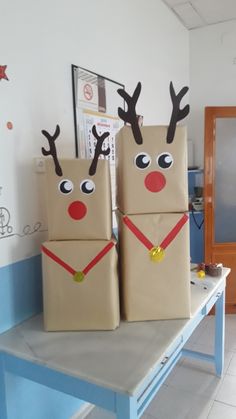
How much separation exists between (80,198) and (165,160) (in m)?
0.39

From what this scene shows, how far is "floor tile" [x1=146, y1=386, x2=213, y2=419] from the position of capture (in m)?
1.79

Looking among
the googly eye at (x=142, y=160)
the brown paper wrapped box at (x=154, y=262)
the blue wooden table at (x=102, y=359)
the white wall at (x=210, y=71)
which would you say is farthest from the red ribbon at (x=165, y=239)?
the white wall at (x=210, y=71)

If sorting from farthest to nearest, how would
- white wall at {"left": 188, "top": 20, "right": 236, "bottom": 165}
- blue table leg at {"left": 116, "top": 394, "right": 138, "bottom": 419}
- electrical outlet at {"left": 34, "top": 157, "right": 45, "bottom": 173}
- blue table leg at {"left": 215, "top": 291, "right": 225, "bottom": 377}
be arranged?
white wall at {"left": 188, "top": 20, "right": 236, "bottom": 165} → blue table leg at {"left": 215, "top": 291, "right": 225, "bottom": 377} → electrical outlet at {"left": 34, "top": 157, "right": 45, "bottom": 173} → blue table leg at {"left": 116, "top": 394, "right": 138, "bottom": 419}

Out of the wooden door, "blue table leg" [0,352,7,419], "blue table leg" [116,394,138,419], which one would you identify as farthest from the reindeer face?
the wooden door

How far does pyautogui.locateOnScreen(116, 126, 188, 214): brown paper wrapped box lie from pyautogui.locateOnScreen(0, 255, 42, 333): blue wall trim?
21.5 inches

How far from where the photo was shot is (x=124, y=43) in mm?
2238

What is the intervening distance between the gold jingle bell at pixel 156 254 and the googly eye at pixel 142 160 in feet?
1.14

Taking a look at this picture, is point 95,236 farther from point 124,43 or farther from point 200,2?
point 200,2

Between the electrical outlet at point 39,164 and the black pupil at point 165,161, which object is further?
the electrical outlet at point 39,164

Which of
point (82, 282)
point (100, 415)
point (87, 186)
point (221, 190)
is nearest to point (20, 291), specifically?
point (82, 282)

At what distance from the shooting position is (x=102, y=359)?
1.14 meters

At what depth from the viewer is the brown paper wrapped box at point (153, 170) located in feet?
4.40

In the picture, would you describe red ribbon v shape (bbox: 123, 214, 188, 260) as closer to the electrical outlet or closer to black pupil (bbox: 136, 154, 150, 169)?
black pupil (bbox: 136, 154, 150, 169)

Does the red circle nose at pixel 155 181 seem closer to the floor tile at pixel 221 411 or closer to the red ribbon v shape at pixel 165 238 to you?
the red ribbon v shape at pixel 165 238
